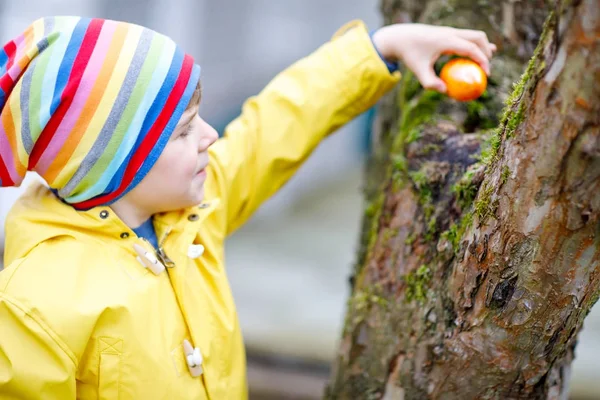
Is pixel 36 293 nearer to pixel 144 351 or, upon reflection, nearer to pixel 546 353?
pixel 144 351

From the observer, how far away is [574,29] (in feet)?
3.00

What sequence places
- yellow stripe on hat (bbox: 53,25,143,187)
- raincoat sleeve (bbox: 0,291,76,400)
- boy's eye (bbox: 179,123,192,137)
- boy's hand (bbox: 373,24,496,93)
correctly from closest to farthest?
raincoat sleeve (bbox: 0,291,76,400) < yellow stripe on hat (bbox: 53,25,143,187) < boy's eye (bbox: 179,123,192,137) < boy's hand (bbox: 373,24,496,93)

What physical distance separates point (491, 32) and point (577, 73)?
98 cm

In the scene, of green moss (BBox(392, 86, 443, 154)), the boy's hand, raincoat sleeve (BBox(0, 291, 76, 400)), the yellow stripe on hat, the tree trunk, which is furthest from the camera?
green moss (BBox(392, 86, 443, 154))

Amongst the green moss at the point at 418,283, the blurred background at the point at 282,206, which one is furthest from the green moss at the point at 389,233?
the blurred background at the point at 282,206

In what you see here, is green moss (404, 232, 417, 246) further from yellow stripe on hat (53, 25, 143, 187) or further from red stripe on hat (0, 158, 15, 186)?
red stripe on hat (0, 158, 15, 186)

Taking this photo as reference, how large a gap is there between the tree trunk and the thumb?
0.34ft

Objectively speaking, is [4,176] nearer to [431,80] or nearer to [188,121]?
[188,121]

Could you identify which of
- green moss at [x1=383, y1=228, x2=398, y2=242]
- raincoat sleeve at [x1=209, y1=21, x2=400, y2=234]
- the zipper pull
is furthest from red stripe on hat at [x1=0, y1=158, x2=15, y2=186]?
green moss at [x1=383, y1=228, x2=398, y2=242]

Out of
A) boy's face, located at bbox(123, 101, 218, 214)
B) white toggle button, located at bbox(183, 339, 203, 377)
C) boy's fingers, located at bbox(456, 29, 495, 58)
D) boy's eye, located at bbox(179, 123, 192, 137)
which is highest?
boy's fingers, located at bbox(456, 29, 495, 58)

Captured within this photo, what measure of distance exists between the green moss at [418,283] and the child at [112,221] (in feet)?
1.40

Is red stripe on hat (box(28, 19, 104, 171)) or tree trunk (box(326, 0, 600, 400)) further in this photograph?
red stripe on hat (box(28, 19, 104, 171))

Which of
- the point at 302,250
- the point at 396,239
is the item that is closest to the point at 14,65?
the point at 396,239

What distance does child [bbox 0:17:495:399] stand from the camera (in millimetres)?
1381
